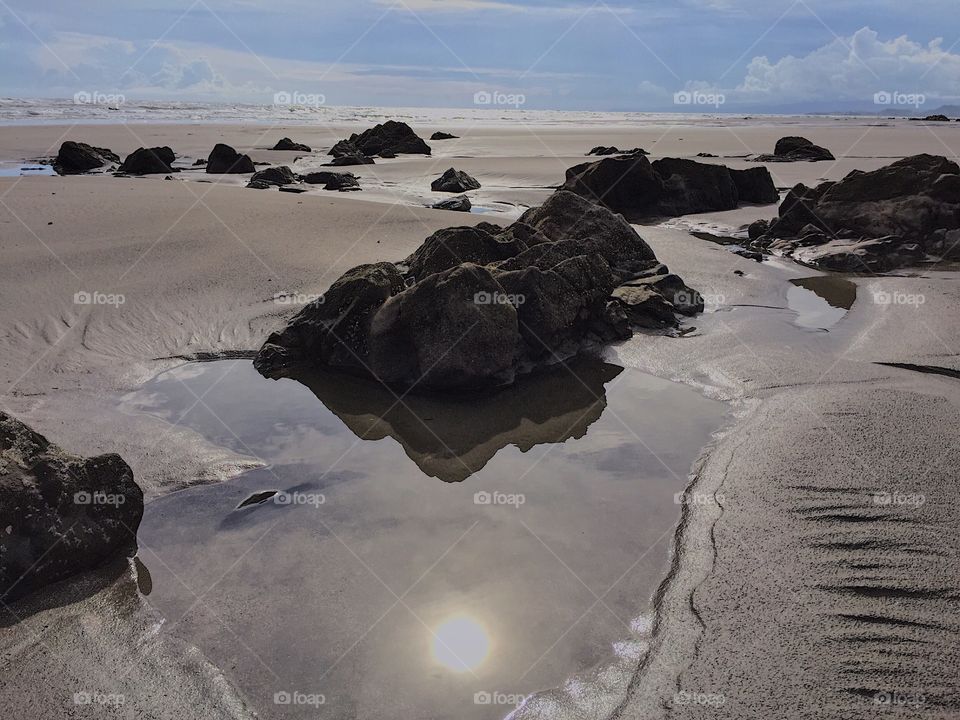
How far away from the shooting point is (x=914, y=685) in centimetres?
270

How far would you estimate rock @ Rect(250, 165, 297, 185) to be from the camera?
16.9 meters

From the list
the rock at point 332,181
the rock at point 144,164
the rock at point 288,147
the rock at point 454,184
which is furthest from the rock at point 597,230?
the rock at point 288,147

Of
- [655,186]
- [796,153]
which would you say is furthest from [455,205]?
[796,153]

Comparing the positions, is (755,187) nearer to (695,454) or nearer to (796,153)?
(796,153)

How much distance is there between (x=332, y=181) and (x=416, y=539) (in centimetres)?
1385

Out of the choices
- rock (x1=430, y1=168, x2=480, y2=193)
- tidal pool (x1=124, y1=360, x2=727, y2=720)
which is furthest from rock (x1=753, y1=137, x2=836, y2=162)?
tidal pool (x1=124, y1=360, x2=727, y2=720)

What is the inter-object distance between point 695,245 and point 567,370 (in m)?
5.61

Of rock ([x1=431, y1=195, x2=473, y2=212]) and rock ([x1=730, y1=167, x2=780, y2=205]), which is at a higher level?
rock ([x1=730, y1=167, x2=780, y2=205])

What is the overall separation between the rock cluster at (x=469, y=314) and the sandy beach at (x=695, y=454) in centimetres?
47

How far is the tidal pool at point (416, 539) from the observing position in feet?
9.53

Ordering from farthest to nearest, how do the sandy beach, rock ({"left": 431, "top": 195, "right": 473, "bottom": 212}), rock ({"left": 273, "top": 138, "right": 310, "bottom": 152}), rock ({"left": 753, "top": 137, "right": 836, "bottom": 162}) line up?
1. rock ({"left": 273, "top": 138, "right": 310, "bottom": 152})
2. rock ({"left": 753, "top": 137, "right": 836, "bottom": 162})
3. rock ({"left": 431, "top": 195, "right": 473, "bottom": 212})
4. the sandy beach

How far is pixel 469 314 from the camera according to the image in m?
5.87

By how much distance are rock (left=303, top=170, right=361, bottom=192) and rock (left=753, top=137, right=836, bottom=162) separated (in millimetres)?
13682

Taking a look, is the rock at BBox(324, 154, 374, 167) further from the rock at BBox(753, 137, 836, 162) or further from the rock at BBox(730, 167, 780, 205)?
the rock at BBox(753, 137, 836, 162)
